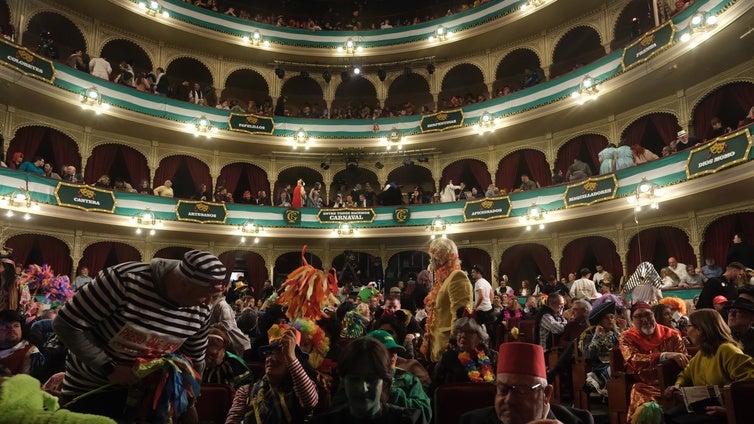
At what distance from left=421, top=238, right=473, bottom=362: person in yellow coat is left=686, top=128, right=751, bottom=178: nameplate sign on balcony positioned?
321 inches

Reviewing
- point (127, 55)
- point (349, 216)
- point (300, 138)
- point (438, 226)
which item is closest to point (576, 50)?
point (438, 226)

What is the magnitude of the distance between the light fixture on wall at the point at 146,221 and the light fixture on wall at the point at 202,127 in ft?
10.2

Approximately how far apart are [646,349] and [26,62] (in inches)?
578

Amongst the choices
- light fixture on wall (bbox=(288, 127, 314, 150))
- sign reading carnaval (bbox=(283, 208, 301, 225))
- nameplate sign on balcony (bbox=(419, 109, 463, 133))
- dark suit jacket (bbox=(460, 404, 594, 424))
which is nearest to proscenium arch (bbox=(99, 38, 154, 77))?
light fixture on wall (bbox=(288, 127, 314, 150))

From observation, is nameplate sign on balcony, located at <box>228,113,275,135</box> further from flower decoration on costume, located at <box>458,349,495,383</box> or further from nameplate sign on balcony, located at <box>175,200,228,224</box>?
flower decoration on costume, located at <box>458,349,495,383</box>

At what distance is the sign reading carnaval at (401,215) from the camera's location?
17.0m

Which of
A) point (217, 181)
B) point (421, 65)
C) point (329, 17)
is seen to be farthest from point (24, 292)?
point (329, 17)

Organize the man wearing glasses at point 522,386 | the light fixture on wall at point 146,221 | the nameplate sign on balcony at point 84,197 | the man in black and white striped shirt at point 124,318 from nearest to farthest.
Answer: the man in black and white striped shirt at point 124,318 < the man wearing glasses at point 522,386 < the nameplate sign on balcony at point 84,197 < the light fixture on wall at point 146,221

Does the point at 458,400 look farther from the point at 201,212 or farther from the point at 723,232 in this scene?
the point at 201,212

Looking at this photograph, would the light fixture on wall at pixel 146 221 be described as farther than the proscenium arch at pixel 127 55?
No

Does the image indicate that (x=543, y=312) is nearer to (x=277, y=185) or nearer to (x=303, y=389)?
(x=303, y=389)

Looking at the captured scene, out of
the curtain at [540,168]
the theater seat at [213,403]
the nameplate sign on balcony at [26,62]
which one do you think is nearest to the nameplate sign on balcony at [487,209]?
the curtain at [540,168]

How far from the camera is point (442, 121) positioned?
1739 centimetres

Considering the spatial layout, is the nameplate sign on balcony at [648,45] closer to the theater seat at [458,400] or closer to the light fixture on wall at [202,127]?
the theater seat at [458,400]
